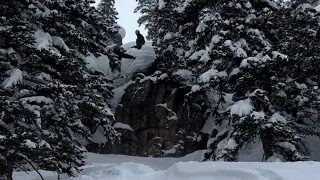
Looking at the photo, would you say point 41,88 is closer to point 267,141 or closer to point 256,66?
point 256,66

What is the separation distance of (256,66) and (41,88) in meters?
5.75

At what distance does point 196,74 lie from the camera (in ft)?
38.7

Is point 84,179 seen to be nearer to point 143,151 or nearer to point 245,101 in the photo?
point 245,101

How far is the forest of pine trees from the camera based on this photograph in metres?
7.47

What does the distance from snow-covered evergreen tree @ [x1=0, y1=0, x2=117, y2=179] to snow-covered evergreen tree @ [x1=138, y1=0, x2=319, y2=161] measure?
3453mm

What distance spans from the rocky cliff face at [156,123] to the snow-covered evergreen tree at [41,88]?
8401 millimetres

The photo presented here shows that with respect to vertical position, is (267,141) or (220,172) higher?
(267,141)

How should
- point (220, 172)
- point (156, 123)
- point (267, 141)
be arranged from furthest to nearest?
point (156, 123), point (267, 141), point (220, 172)

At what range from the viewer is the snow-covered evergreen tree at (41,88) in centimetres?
713

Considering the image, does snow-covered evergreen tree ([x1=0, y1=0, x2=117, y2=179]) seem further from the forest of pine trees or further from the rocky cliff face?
the rocky cliff face

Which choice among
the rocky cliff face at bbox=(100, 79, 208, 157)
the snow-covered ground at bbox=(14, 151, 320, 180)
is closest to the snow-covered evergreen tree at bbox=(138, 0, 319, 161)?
the snow-covered ground at bbox=(14, 151, 320, 180)

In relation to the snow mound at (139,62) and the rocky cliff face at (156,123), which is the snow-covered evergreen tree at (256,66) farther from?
the snow mound at (139,62)

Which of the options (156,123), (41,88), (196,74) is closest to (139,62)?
(156,123)

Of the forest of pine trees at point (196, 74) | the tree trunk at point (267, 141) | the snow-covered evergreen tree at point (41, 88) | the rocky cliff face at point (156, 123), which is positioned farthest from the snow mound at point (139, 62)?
the tree trunk at point (267, 141)
